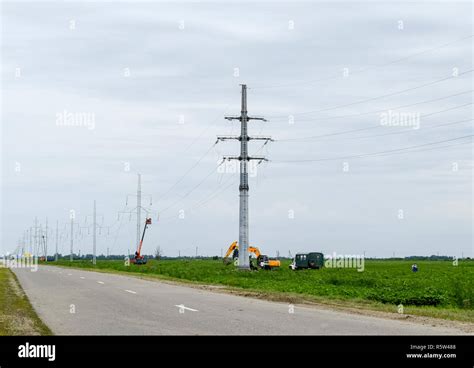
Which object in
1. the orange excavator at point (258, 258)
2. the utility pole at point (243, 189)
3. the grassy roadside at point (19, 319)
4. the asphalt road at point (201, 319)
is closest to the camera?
the asphalt road at point (201, 319)

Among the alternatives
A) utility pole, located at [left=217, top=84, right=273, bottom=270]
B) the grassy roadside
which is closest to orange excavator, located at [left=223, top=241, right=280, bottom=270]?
utility pole, located at [left=217, top=84, right=273, bottom=270]

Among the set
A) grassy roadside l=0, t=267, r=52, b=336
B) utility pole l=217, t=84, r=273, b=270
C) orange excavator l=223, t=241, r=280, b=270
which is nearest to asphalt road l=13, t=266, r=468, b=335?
grassy roadside l=0, t=267, r=52, b=336

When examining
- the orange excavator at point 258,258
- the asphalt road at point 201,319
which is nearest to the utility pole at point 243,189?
the orange excavator at point 258,258

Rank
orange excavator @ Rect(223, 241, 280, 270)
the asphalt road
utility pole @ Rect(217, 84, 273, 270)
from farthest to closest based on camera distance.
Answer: orange excavator @ Rect(223, 241, 280, 270) → utility pole @ Rect(217, 84, 273, 270) → the asphalt road

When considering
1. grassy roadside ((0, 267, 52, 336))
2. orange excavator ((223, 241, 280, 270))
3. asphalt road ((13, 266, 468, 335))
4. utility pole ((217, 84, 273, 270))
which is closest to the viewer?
asphalt road ((13, 266, 468, 335))

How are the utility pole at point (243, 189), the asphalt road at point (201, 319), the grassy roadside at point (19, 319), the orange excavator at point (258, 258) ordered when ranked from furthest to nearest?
the orange excavator at point (258, 258) < the utility pole at point (243, 189) < the grassy roadside at point (19, 319) < the asphalt road at point (201, 319)

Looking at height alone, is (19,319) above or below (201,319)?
below

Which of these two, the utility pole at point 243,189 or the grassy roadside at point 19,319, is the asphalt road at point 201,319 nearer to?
the grassy roadside at point 19,319

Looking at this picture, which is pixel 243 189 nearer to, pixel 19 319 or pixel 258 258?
pixel 258 258

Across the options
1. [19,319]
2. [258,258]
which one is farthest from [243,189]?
[19,319]

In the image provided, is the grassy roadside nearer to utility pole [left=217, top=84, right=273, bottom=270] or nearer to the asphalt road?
the asphalt road

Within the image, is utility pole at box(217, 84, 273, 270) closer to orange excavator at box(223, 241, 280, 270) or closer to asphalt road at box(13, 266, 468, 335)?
orange excavator at box(223, 241, 280, 270)

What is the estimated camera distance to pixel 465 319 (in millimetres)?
18703

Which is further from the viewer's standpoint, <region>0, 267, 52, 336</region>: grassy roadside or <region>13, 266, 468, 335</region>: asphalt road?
<region>0, 267, 52, 336</region>: grassy roadside
